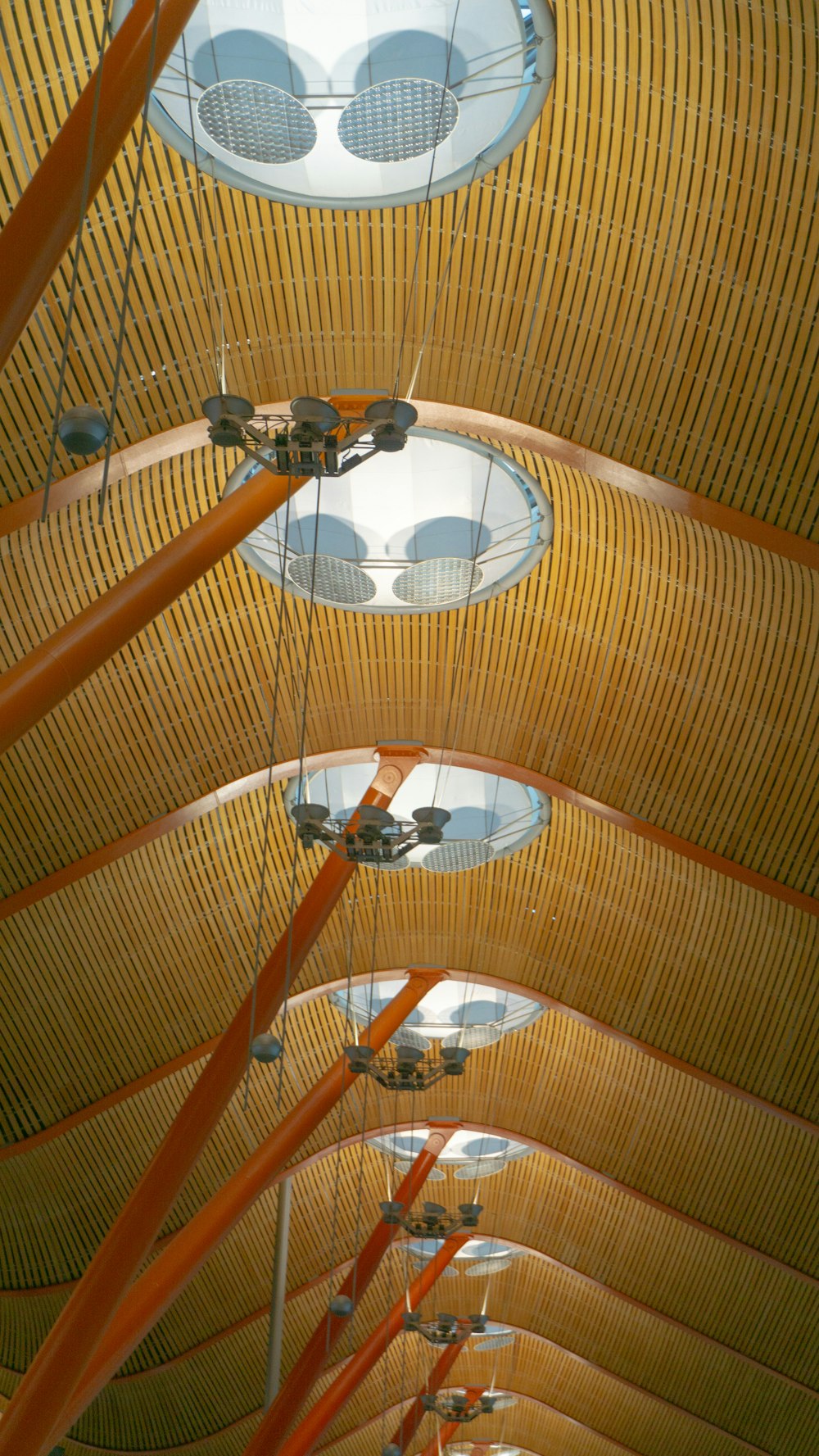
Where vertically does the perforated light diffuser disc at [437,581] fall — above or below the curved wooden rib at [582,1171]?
below

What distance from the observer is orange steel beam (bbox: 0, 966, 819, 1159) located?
22.8m

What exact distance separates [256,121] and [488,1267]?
108ft

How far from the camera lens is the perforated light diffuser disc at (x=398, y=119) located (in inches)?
453

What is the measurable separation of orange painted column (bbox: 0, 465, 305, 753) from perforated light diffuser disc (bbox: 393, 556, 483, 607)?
14.4 feet

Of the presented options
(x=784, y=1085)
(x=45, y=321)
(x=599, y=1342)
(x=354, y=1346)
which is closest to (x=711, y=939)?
(x=784, y=1085)

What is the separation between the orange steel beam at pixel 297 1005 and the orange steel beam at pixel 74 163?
15.8 metres

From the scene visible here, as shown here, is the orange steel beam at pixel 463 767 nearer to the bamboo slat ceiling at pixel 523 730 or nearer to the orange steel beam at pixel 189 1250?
the bamboo slat ceiling at pixel 523 730

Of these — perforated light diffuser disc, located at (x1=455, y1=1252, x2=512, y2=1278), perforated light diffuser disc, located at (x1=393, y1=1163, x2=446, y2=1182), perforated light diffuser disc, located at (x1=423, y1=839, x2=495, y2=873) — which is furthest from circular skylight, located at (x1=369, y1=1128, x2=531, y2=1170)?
perforated light diffuser disc, located at (x1=423, y1=839, x2=495, y2=873)

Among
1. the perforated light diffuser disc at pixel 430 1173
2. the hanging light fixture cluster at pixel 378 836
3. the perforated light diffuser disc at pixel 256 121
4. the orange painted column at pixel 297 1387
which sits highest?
the perforated light diffuser disc at pixel 430 1173

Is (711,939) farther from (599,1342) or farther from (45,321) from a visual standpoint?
(599,1342)

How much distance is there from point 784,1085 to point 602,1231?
11682mm

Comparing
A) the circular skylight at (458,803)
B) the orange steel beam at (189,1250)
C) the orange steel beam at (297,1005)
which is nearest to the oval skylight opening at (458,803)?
A: the circular skylight at (458,803)

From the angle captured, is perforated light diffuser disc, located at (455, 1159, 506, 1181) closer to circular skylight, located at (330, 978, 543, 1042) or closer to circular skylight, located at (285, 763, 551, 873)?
circular skylight, located at (330, 978, 543, 1042)

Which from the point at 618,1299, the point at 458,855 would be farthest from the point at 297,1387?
the point at 618,1299
